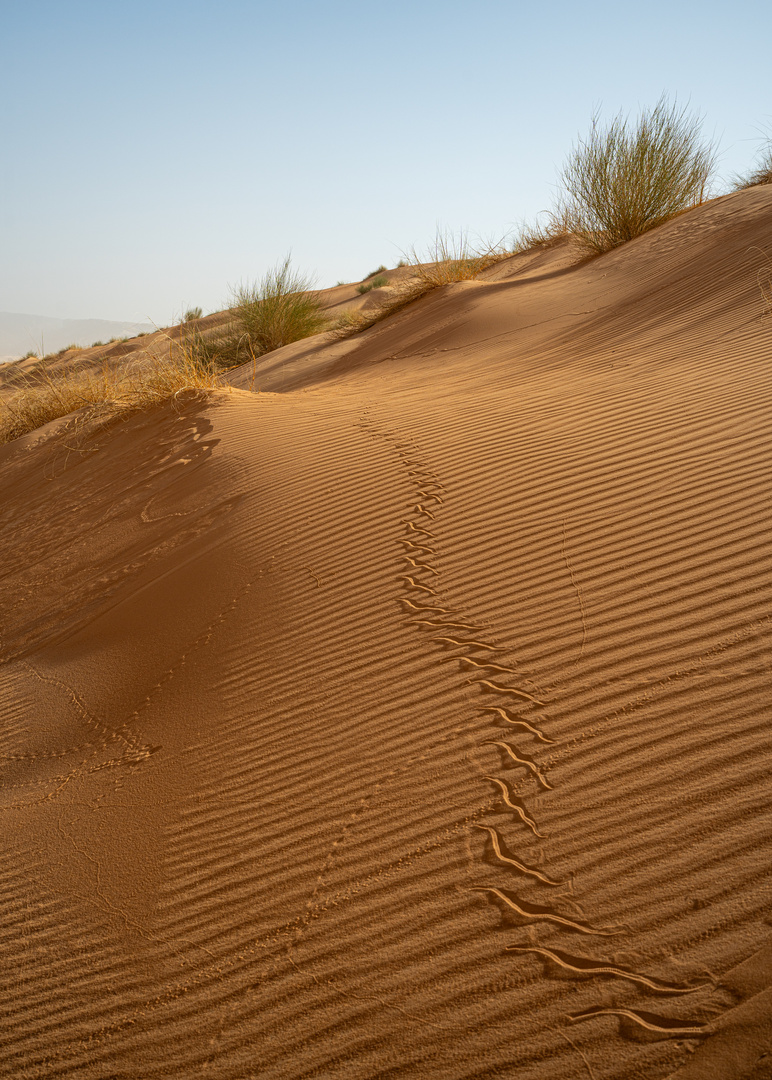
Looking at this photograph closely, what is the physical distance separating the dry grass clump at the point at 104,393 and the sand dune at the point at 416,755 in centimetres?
232

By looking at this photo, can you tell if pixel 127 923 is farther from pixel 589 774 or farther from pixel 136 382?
pixel 136 382

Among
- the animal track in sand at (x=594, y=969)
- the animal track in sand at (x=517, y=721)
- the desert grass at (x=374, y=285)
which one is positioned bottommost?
the animal track in sand at (x=594, y=969)

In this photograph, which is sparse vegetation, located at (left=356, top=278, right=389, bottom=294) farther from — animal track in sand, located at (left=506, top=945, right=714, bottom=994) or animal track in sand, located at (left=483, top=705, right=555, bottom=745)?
animal track in sand, located at (left=506, top=945, right=714, bottom=994)

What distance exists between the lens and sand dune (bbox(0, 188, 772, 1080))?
2.04 meters

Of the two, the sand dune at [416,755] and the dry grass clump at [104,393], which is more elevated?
the dry grass clump at [104,393]

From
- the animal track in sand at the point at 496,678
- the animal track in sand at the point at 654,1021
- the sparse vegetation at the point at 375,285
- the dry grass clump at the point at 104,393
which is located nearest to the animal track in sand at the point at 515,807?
the animal track in sand at the point at 496,678

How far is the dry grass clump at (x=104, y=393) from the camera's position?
7.99 metres

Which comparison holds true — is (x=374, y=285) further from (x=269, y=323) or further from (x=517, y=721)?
(x=517, y=721)

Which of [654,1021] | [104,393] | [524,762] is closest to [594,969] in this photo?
[654,1021]

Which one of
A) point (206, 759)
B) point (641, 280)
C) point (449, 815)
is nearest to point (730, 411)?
point (449, 815)

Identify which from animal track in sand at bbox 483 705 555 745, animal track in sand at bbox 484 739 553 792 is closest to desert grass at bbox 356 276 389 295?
animal track in sand at bbox 483 705 555 745

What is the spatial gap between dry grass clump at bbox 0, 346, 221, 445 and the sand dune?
2.32 m

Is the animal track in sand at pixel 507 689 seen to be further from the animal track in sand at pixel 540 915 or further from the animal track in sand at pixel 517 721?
the animal track in sand at pixel 540 915

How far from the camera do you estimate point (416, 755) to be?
290cm
